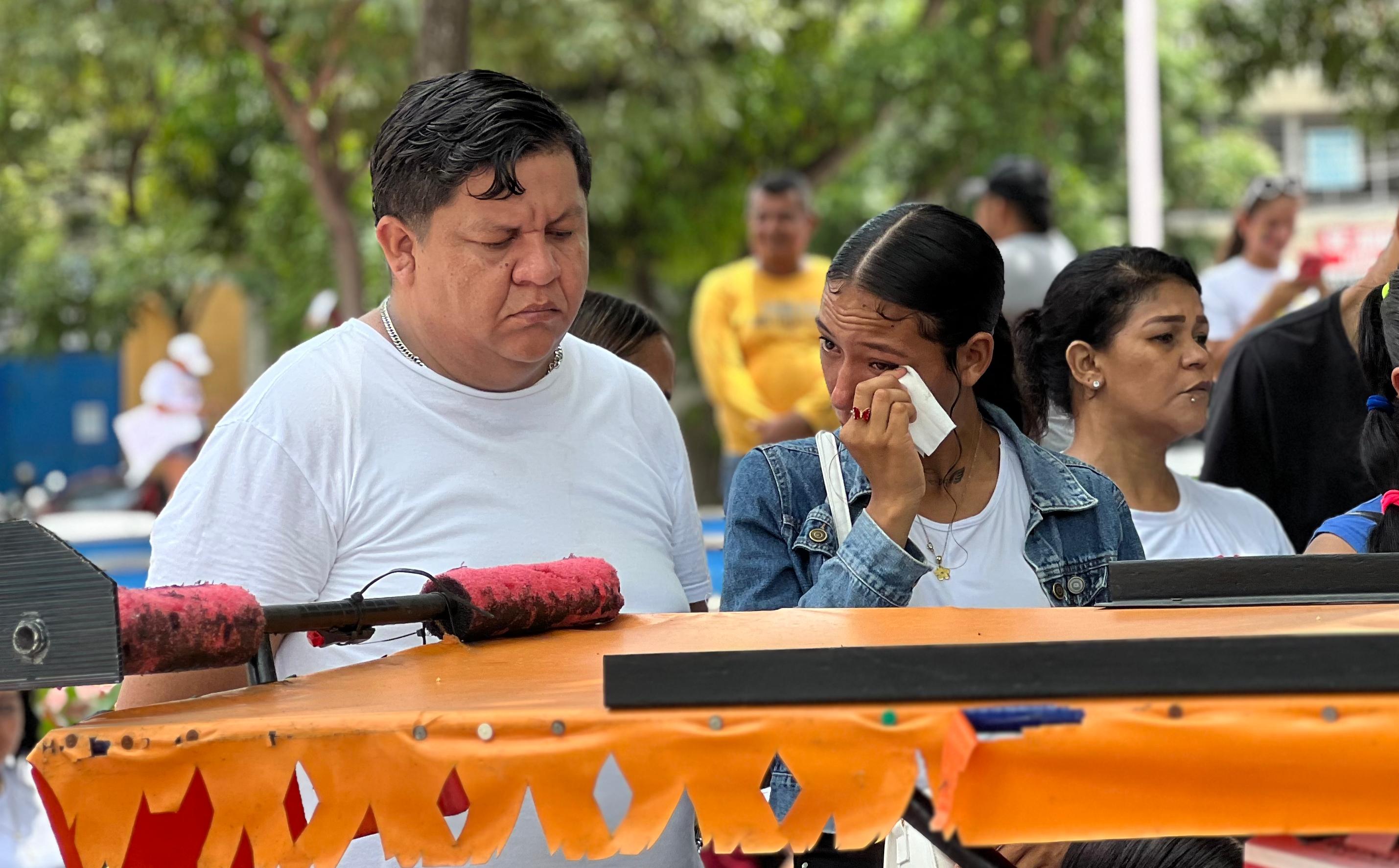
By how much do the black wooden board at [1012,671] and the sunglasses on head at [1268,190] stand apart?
237 inches

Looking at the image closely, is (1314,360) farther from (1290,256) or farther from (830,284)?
(1290,256)

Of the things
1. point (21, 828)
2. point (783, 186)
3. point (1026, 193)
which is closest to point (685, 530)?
point (21, 828)

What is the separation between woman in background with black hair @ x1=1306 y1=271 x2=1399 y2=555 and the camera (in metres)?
2.69

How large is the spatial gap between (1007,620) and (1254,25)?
13.6 metres

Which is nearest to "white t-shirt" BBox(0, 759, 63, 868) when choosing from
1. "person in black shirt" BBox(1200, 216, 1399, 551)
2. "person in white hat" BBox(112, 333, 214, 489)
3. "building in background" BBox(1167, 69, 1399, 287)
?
"person in black shirt" BBox(1200, 216, 1399, 551)

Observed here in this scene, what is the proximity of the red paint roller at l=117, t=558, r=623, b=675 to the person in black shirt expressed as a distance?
231cm

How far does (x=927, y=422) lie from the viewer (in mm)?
2537

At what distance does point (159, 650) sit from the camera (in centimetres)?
173

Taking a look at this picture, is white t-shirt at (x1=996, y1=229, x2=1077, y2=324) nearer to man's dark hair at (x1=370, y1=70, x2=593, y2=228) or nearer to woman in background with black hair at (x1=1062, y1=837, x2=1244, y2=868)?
man's dark hair at (x1=370, y1=70, x2=593, y2=228)

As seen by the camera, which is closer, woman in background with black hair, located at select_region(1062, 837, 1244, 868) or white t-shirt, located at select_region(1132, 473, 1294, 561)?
woman in background with black hair, located at select_region(1062, 837, 1244, 868)

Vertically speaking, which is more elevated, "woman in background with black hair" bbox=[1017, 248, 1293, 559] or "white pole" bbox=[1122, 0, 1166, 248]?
"white pole" bbox=[1122, 0, 1166, 248]

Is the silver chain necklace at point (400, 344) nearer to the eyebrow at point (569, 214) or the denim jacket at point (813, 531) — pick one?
the eyebrow at point (569, 214)

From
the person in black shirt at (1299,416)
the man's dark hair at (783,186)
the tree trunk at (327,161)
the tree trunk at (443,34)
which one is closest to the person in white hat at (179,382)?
the tree trunk at (327,161)

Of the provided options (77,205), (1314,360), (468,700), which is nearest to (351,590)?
(468,700)
